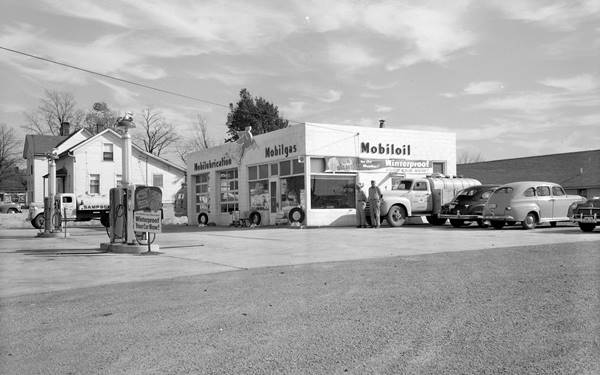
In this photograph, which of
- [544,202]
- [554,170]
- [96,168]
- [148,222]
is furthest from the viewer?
[96,168]

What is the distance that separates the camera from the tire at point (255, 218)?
1019 inches

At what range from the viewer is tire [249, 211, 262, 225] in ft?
84.9

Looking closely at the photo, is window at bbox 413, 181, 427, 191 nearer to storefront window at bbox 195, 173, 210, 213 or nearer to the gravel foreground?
storefront window at bbox 195, 173, 210, 213

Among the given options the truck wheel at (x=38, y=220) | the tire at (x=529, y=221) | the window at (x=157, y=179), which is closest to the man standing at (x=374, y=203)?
the tire at (x=529, y=221)

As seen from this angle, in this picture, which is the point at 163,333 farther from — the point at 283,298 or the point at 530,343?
the point at 530,343

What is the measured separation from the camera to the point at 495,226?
2047cm

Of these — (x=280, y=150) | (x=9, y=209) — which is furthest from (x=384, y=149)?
(x=9, y=209)

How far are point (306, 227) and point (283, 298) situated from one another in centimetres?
1570

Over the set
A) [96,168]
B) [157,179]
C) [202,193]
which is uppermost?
[96,168]

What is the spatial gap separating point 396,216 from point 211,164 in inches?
478

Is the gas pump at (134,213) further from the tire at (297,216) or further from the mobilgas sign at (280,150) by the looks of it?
the mobilgas sign at (280,150)

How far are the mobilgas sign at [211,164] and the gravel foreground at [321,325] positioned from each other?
2109 centimetres

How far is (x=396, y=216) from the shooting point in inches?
887

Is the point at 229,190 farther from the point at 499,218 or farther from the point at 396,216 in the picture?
the point at 499,218
